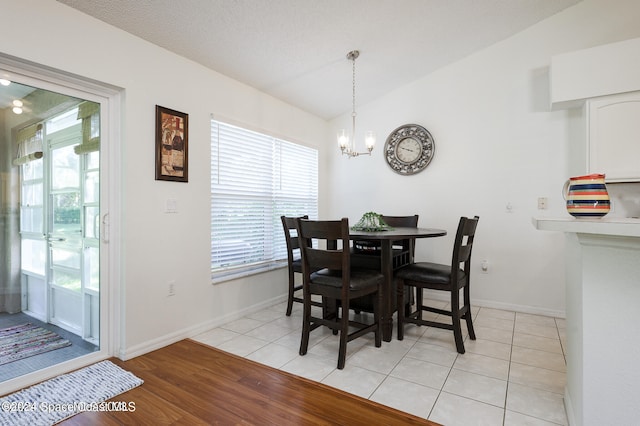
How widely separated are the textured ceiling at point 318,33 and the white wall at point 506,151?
0.75 ft

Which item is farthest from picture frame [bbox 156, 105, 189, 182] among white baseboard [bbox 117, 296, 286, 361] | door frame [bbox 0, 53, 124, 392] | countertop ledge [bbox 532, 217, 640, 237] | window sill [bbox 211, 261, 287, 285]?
countertop ledge [bbox 532, 217, 640, 237]

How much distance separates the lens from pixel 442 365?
7.16 ft

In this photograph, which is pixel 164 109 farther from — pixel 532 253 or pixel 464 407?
pixel 532 253

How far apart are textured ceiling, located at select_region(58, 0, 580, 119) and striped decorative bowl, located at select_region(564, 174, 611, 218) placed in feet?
6.80

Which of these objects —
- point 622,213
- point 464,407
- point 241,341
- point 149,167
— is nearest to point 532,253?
point 622,213

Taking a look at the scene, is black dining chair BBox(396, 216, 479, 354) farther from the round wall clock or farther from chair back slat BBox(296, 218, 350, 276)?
the round wall clock

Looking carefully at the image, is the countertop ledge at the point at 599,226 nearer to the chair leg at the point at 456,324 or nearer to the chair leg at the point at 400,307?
the chair leg at the point at 456,324

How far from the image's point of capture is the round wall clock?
3.82 meters

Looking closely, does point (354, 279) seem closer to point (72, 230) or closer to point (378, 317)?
point (378, 317)

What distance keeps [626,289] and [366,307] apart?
6.25 ft

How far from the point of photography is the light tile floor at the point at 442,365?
1.72 m

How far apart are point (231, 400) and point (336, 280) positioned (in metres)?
0.99

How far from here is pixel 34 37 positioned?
184 cm

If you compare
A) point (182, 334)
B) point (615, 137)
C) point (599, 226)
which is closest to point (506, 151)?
point (615, 137)
